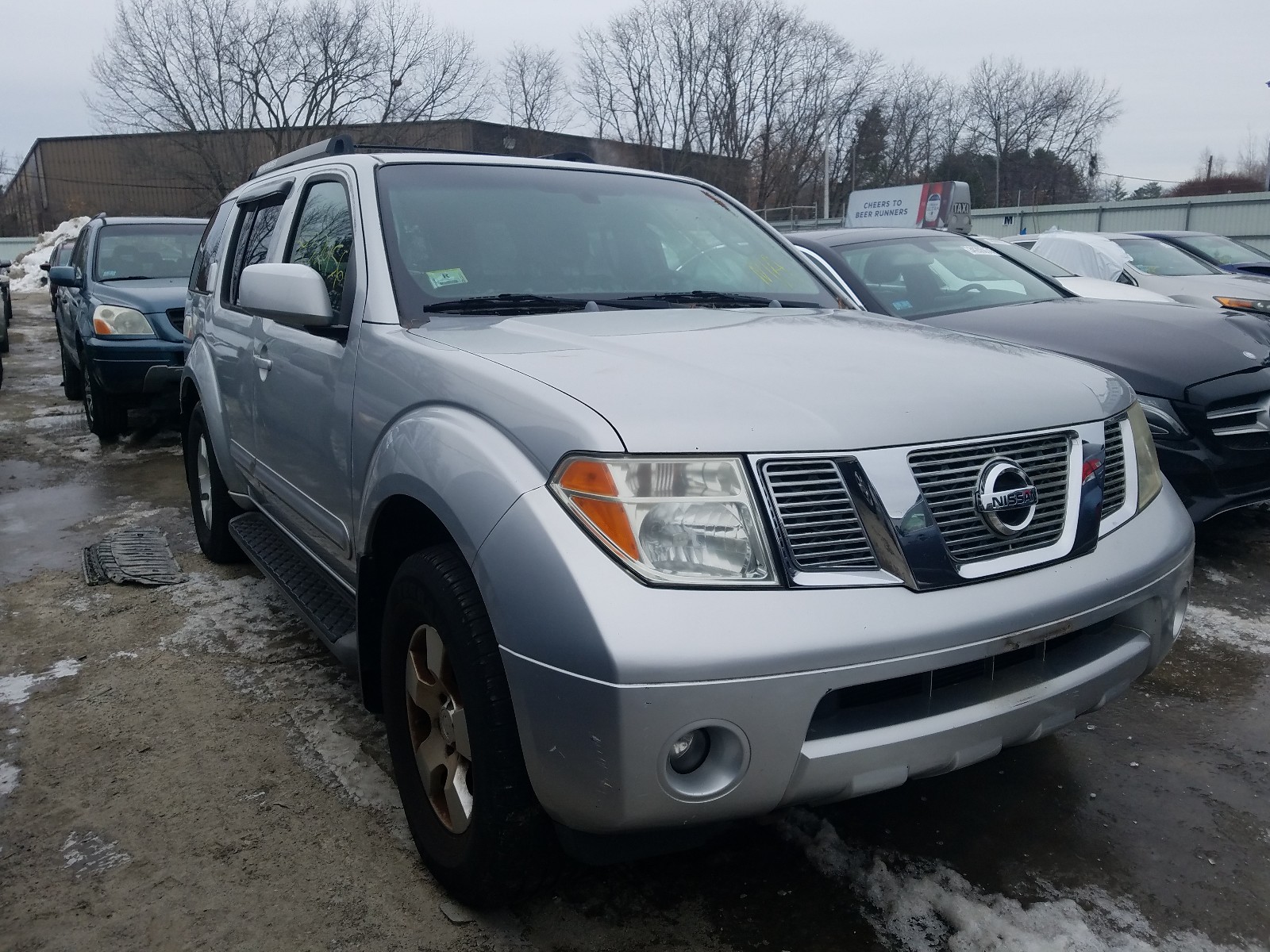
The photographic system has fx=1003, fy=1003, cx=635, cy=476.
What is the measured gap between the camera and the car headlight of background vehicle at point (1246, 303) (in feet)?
22.1

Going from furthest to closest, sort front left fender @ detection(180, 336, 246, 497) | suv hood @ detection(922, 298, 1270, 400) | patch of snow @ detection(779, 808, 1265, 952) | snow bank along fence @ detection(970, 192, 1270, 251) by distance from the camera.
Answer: snow bank along fence @ detection(970, 192, 1270, 251), suv hood @ detection(922, 298, 1270, 400), front left fender @ detection(180, 336, 246, 497), patch of snow @ detection(779, 808, 1265, 952)

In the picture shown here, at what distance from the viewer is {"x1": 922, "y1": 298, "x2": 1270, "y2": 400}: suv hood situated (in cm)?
433

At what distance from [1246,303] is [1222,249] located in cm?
560

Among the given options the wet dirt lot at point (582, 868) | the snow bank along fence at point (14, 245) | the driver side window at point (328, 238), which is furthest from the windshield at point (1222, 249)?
the snow bank along fence at point (14, 245)

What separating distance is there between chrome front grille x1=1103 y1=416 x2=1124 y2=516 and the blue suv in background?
7.03 metres

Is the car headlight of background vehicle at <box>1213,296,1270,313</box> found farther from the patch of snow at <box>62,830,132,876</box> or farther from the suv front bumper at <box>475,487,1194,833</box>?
the patch of snow at <box>62,830,132,876</box>

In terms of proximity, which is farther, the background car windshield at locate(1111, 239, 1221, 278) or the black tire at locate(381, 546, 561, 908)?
the background car windshield at locate(1111, 239, 1221, 278)

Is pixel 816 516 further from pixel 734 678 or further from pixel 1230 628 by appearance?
pixel 1230 628

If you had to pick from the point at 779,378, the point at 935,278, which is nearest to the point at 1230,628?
the point at 935,278

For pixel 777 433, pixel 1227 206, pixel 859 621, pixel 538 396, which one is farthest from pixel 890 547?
pixel 1227 206

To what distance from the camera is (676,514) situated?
1.83 metres

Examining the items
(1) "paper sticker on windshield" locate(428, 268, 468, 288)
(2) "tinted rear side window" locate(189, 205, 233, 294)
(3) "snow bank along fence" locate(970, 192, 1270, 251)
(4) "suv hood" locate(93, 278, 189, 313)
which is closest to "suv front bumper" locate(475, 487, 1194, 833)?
(1) "paper sticker on windshield" locate(428, 268, 468, 288)

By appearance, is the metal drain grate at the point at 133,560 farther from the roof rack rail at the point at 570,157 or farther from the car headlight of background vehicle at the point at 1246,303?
the car headlight of background vehicle at the point at 1246,303

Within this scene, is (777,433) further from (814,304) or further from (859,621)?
(814,304)
